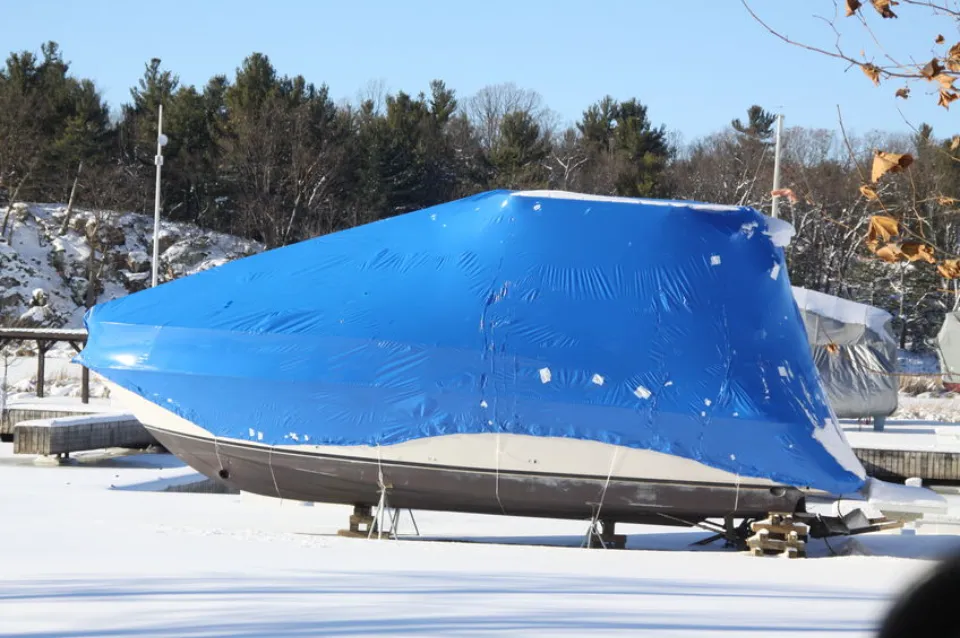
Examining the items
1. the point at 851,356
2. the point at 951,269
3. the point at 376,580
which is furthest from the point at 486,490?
the point at 851,356

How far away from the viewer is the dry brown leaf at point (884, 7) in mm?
5773

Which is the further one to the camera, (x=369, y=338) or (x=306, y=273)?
(x=306, y=273)

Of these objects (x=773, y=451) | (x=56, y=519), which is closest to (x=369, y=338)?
(x=56, y=519)

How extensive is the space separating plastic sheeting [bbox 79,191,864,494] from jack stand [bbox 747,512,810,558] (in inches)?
17.0

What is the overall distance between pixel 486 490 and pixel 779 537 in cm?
288

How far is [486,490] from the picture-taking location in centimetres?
1136

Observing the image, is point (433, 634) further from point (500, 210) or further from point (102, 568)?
point (500, 210)

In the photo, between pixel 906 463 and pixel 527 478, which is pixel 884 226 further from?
pixel 906 463

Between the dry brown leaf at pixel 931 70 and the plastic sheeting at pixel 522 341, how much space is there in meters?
5.68

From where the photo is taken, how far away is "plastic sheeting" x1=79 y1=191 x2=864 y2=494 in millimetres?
11125

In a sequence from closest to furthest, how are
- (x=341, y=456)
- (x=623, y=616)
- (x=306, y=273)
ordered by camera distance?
(x=623, y=616) → (x=341, y=456) → (x=306, y=273)

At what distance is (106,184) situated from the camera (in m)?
51.9

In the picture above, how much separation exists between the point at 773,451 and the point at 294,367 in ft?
15.7

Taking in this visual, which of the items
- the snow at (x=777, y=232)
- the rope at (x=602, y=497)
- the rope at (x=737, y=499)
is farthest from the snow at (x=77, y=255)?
the rope at (x=737, y=499)
